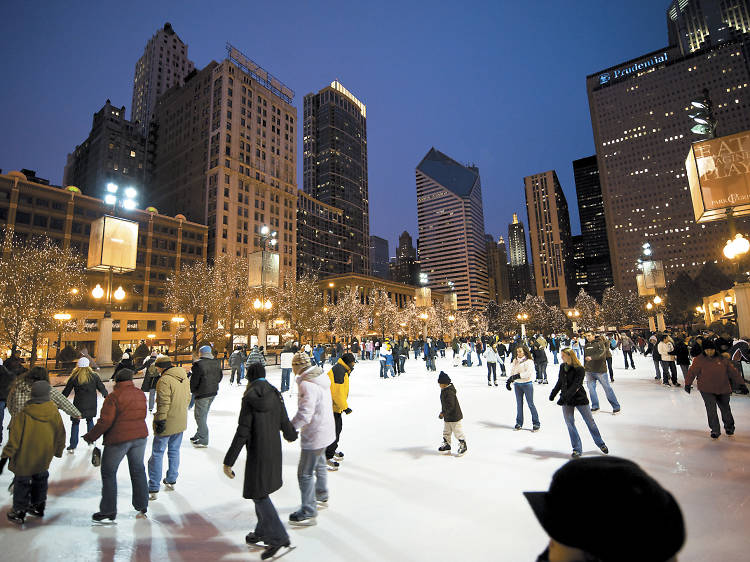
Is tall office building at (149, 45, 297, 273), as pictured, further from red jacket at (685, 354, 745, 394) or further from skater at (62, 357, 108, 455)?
red jacket at (685, 354, 745, 394)

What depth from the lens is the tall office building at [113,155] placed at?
92.6 m

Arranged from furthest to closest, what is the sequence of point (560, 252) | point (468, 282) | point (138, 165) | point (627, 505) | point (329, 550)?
point (468, 282) → point (560, 252) → point (138, 165) → point (329, 550) → point (627, 505)

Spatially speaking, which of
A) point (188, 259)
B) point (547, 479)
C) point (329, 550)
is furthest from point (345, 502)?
point (188, 259)

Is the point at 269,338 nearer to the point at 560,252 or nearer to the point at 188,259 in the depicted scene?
the point at 188,259

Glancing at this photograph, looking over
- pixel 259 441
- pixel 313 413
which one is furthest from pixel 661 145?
pixel 259 441

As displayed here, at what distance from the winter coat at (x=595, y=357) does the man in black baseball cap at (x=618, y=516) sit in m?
9.21

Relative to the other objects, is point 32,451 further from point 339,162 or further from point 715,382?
point 339,162

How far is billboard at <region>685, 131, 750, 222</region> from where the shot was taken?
11.2m

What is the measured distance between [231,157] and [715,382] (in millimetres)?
80423

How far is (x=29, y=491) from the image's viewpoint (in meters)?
4.60

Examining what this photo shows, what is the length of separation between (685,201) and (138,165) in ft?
551

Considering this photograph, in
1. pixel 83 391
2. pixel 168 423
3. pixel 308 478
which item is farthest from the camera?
pixel 83 391

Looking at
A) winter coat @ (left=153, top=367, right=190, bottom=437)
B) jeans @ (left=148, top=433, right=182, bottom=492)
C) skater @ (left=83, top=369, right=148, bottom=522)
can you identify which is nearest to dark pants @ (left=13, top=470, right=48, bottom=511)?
skater @ (left=83, top=369, right=148, bottom=522)

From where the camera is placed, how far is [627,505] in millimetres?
936
